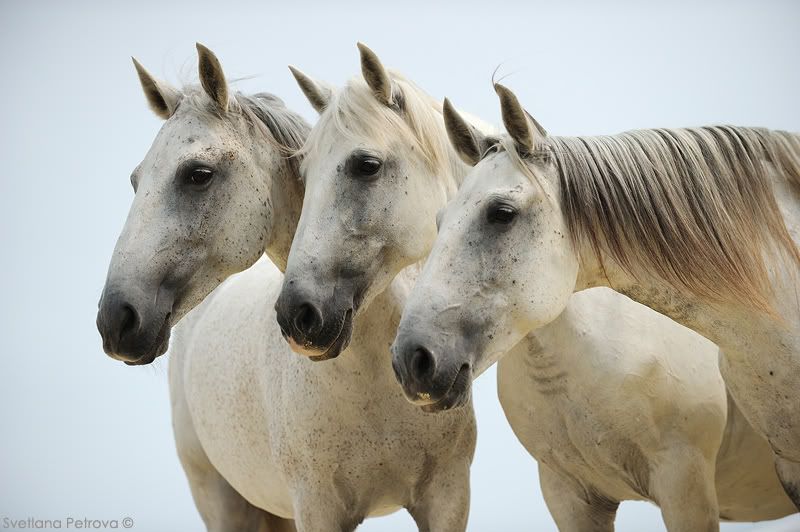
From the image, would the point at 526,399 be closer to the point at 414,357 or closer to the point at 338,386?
the point at 338,386

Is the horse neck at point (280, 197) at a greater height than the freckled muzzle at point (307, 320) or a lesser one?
greater

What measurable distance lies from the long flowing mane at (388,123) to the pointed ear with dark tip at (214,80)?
296mm

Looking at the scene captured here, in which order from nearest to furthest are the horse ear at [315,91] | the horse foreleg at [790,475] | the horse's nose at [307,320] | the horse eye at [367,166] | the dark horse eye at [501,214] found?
the dark horse eye at [501,214] → the horse foreleg at [790,475] → the horse's nose at [307,320] → the horse eye at [367,166] → the horse ear at [315,91]

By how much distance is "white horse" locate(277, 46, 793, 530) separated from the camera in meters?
2.88

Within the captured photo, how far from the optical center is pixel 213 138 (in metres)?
3.15

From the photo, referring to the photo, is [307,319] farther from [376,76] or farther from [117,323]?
[376,76]

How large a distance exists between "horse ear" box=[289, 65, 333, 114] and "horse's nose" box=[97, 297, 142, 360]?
3.03 feet

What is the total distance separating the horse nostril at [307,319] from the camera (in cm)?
278

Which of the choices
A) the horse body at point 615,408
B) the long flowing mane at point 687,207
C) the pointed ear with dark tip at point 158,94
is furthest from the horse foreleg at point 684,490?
the pointed ear with dark tip at point 158,94

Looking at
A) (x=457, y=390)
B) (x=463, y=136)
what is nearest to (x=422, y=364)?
(x=457, y=390)

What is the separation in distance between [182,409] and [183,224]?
1.96 metres

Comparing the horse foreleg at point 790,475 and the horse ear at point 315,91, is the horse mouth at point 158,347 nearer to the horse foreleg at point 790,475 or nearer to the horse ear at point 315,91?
the horse ear at point 315,91

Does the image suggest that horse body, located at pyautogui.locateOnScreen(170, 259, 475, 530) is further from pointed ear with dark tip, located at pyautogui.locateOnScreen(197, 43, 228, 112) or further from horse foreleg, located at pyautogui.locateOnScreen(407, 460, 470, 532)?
pointed ear with dark tip, located at pyautogui.locateOnScreen(197, 43, 228, 112)

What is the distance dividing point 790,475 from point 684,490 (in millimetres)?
430
